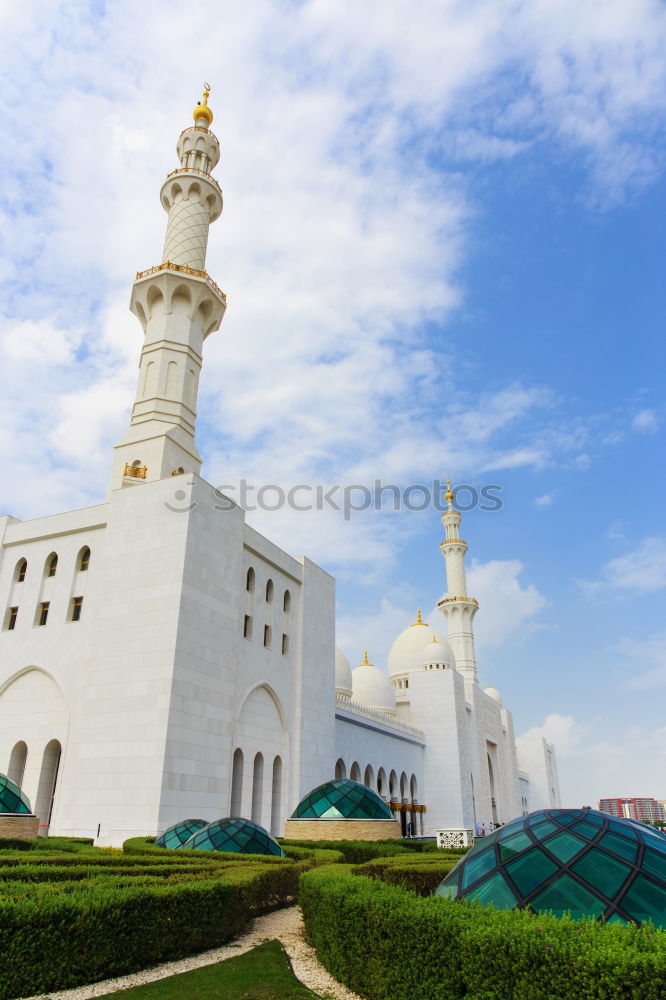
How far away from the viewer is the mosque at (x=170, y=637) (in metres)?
17.0

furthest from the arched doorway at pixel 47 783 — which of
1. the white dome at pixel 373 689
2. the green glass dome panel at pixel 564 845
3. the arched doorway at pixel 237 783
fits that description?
the white dome at pixel 373 689

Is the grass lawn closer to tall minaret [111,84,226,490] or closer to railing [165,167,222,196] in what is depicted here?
tall minaret [111,84,226,490]

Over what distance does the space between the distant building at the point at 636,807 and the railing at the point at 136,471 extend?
100 metres

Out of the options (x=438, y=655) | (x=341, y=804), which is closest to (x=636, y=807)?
Answer: (x=438, y=655)

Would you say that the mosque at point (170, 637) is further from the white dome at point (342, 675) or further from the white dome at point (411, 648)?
the white dome at point (411, 648)

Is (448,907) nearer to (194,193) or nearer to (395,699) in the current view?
(194,193)

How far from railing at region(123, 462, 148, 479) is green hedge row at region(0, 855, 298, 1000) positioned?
15.7 metres

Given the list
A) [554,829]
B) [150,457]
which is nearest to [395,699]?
[150,457]

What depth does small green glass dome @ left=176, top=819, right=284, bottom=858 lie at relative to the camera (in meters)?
11.9

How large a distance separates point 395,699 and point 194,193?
1131 inches

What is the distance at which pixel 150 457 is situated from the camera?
22.7 meters

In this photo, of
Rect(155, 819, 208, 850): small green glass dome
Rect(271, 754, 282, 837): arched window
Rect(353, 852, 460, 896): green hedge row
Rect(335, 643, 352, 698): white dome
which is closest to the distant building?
Rect(335, 643, 352, 698): white dome

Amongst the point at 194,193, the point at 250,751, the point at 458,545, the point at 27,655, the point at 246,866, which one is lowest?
the point at 246,866

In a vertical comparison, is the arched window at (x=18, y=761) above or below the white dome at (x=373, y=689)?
below
